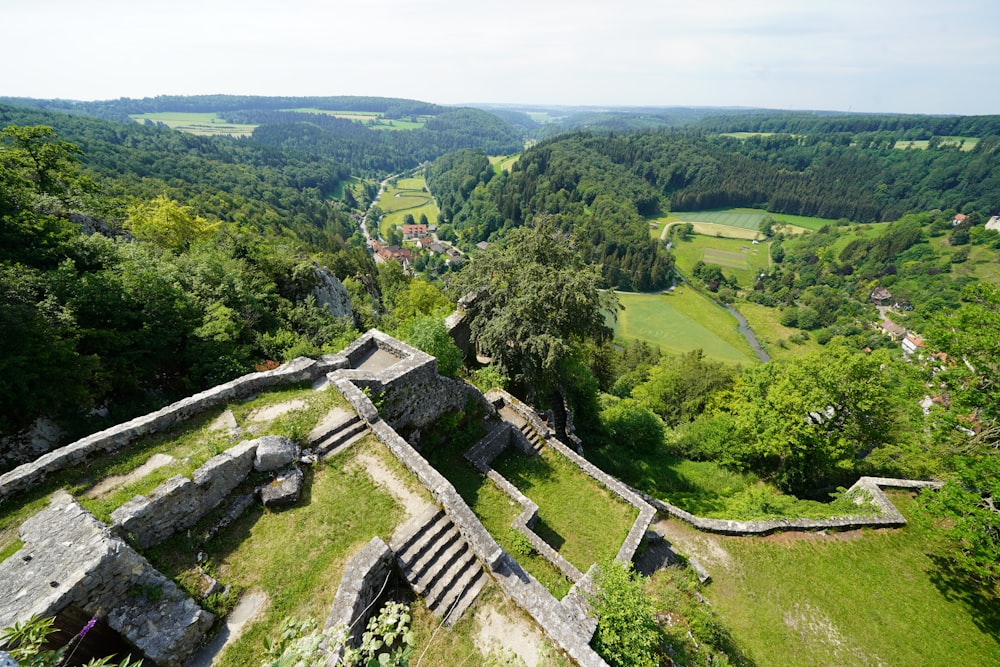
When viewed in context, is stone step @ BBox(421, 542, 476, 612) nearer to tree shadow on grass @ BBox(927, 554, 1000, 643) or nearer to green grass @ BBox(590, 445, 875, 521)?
green grass @ BBox(590, 445, 875, 521)

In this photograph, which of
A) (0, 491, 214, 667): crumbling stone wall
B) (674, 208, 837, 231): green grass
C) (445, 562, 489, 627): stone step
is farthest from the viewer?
(674, 208, 837, 231): green grass

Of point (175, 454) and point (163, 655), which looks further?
point (175, 454)

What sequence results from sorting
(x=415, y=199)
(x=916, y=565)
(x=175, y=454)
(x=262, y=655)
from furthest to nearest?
1. (x=415, y=199)
2. (x=916, y=565)
3. (x=175, y=454)
4. (x=262, y=655)

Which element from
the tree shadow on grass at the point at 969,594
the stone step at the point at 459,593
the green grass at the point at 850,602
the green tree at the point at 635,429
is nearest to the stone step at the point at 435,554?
the stone step at the point at 459,593

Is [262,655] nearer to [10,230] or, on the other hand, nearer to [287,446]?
[287,446]

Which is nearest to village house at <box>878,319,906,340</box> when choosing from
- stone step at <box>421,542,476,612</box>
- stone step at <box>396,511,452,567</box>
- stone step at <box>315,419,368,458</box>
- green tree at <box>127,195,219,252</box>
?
stone step at <box>421,542,476,612</box>

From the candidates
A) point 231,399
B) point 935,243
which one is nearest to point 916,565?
point 231,399
